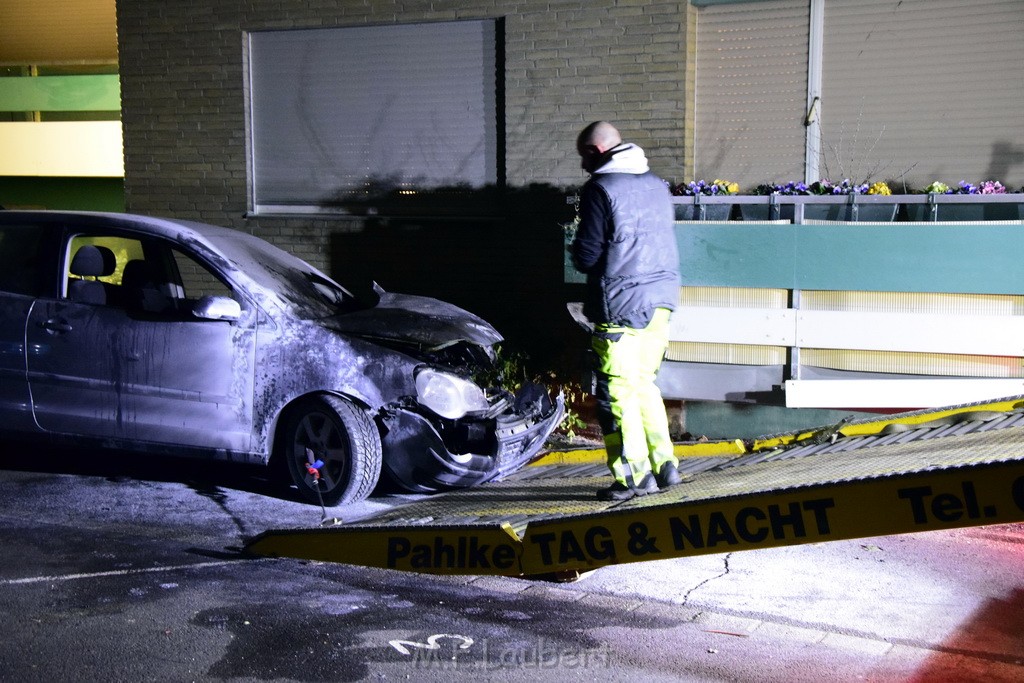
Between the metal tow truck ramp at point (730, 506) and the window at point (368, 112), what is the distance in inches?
184

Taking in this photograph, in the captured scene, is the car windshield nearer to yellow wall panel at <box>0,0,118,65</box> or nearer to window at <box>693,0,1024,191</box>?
window at <box>693,0,1024,191</box>

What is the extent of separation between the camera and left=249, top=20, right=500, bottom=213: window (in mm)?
10406

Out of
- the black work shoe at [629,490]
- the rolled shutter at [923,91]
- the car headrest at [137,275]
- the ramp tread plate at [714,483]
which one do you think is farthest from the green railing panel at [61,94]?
the black work shoe at [629,490]

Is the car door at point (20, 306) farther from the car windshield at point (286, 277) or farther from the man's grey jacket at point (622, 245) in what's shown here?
the man's grey jacket at point (622, 245)

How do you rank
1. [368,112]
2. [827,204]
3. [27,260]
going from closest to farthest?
[27,260] < [827,204] < [368,112]

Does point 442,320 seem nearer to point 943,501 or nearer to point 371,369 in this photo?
point 371,369

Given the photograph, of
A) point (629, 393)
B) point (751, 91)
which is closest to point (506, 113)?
point (751, 91)

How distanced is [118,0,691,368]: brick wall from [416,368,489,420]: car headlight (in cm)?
357

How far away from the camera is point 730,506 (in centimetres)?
404

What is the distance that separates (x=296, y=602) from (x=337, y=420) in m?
1.49

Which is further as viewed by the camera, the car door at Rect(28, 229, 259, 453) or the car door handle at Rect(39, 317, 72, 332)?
the car door handle at Rect(39, 317, 72, 332)

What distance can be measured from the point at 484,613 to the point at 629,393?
1195 millimetres

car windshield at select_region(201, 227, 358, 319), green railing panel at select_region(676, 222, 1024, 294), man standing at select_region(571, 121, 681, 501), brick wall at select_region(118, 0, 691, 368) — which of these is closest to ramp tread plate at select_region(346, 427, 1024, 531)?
man standing at select_region(571, 121, 681, 501)

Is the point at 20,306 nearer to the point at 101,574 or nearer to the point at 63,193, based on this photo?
the point at 101,574
